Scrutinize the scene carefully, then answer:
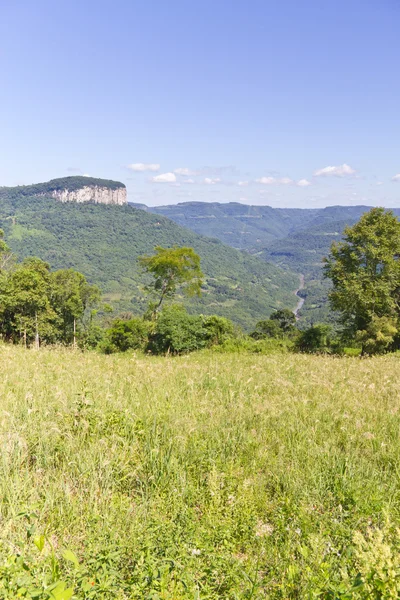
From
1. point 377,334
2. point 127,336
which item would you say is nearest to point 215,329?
point 127,336

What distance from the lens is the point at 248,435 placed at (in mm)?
4523

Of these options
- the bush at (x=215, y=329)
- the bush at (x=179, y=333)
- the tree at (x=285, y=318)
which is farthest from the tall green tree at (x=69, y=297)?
the tree at (x=285, y=318)

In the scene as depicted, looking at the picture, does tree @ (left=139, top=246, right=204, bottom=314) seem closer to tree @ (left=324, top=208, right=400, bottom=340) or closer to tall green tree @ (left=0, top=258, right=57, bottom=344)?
tall green tree @ (left=0, top=258, right=57, bottom=344)

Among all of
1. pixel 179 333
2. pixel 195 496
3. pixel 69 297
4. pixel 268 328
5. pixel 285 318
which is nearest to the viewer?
pixel 195 496

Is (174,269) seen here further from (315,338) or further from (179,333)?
(315,338)

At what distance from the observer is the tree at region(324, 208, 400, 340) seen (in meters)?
21.7

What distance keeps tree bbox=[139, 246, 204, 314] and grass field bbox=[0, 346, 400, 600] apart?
83.5 feet

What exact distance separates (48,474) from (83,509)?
50 centimetres

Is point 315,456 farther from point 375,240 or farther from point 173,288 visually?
point 173,288

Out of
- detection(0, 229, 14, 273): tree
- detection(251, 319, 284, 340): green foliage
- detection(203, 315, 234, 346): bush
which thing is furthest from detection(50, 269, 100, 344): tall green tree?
detection(251, 319, 284, 340): green foliage

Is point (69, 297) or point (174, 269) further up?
point (174, 269)

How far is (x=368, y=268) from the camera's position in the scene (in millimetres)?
22453

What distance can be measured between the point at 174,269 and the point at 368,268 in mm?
15714

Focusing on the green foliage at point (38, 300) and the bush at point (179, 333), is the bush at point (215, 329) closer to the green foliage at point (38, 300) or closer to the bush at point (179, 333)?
the bush at point (179, 333)
